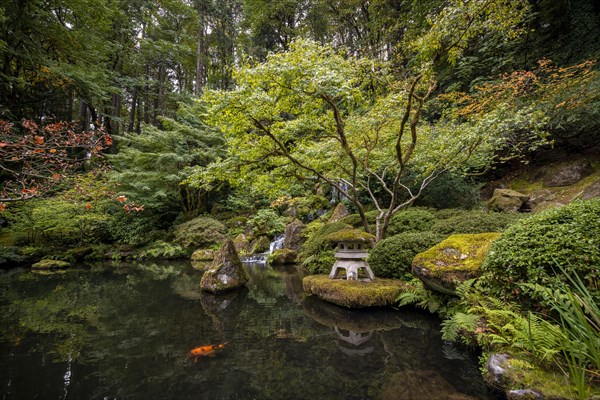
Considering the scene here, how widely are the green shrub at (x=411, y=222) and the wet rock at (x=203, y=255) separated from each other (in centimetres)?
900

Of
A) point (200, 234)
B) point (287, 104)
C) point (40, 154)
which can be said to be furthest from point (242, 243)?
point (40, 154)

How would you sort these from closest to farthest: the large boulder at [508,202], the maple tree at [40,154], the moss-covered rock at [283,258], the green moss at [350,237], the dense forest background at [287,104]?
the maple tree at [40,154]
the dense forest background at [287,104]
the green moss at [350,237]
the large boulder at [508,202]
the moss-covered rock at [283,258]

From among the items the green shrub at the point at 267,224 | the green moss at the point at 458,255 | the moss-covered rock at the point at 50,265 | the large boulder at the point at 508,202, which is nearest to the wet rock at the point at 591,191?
the large boulder at the point at 508,202

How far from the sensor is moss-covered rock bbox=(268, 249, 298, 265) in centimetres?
1126

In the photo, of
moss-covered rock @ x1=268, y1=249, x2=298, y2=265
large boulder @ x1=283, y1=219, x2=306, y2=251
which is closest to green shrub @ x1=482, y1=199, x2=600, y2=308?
moss-covered rock @ x1=268, y1=249, x2=298, y2=265

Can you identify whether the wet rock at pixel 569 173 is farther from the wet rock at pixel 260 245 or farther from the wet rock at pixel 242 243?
the wet rock at pixel 242 243

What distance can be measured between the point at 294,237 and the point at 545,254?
10.1m

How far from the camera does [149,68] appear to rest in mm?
25297

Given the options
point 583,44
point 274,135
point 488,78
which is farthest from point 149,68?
point 583,44

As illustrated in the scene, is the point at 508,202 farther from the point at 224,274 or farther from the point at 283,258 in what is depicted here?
the point at 224,274

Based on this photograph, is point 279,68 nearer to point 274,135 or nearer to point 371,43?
point 274,135

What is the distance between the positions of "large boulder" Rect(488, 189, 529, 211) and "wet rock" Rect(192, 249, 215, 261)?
467 inches

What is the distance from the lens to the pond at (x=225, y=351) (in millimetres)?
2758

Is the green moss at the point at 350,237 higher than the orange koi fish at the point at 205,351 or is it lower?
higher
